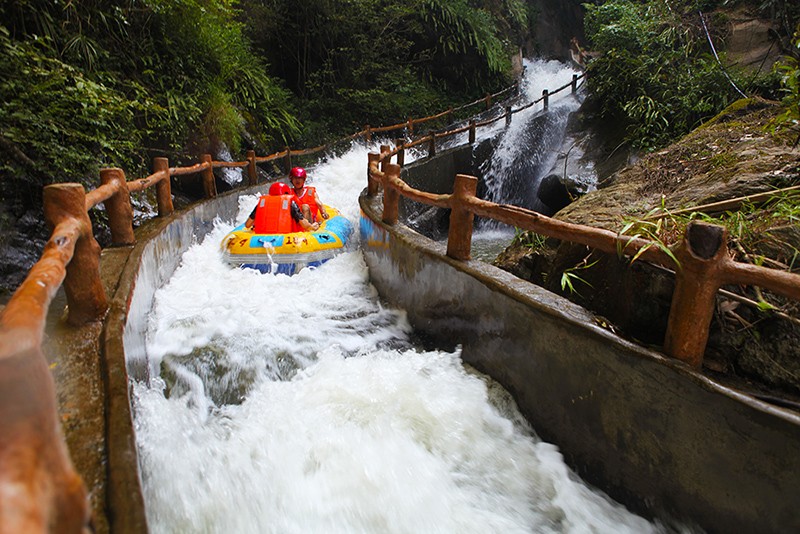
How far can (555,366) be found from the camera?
258 centimetres

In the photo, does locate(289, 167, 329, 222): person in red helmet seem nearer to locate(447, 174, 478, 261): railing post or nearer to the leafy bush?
locate(447, 174, 478, 261): railing post

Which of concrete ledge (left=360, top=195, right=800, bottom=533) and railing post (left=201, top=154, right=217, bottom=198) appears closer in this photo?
concrete ledge (left=360, top=195, right=800, bottom=533)

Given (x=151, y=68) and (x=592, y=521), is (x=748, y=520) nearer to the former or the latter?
(x=592, y=521)

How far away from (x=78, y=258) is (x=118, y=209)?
1581 millimetres

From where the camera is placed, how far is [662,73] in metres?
9.31

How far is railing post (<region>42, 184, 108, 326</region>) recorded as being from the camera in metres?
2.19

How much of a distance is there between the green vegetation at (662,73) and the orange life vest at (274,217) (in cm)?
659

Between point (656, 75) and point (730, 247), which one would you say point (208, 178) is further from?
point (656, 75)

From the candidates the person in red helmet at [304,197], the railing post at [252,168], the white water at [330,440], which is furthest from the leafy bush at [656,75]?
the railing post at [252,168]

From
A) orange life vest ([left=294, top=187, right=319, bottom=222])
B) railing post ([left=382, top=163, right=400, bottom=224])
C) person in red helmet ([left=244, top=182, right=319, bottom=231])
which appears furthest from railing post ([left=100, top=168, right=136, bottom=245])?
orange life vest ([left=294, top=187, right=319, bottom=222])

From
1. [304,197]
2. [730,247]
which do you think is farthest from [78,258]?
[304,197]

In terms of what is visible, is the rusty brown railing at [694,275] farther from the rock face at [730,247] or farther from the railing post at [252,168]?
A: the railing post at [252,168]

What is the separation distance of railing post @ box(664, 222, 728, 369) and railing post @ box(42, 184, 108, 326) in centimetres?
288

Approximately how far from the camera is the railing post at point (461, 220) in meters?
3.36
